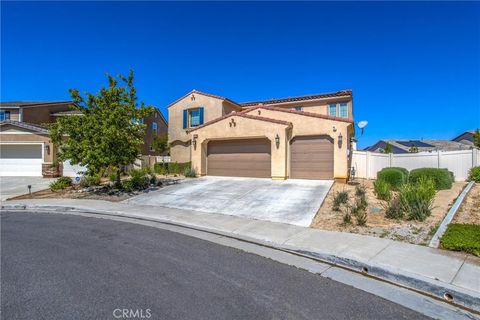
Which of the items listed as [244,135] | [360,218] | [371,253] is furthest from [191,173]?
[371,253]

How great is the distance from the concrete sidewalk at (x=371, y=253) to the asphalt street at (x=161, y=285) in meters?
0.84

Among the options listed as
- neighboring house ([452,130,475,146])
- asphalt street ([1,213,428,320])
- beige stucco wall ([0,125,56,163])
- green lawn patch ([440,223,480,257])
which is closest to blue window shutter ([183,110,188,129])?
beige stucco wall ([0,125,56,163])

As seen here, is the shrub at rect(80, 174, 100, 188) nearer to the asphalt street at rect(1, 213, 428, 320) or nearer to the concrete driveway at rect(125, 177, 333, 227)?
the concrete driveway at rect(125, 177, 333, 227)

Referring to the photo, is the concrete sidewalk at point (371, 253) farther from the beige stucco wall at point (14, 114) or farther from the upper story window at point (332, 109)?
the beige stucco wall at point (14, 114)

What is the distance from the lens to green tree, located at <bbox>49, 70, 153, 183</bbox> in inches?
493

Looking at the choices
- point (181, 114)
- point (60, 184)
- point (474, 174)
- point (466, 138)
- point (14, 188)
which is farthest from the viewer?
point (466, 138)

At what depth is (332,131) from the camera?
48.3ft

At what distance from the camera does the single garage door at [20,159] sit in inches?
886

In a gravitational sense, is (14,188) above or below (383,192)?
below

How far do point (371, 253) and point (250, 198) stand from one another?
628 cm

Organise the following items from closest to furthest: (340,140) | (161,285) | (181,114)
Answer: (161,285) < (340,140) < (181,114)

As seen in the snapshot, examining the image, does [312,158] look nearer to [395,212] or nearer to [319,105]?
[395,212]

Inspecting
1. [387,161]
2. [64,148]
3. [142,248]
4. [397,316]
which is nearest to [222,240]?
[142,248]

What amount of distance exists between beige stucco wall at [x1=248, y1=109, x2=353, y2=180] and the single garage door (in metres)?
21.0
